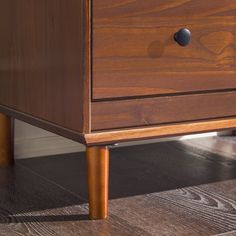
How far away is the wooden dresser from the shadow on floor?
138 mm

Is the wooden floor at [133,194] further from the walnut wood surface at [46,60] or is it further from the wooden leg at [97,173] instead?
the walnut wood surface at [46,60]

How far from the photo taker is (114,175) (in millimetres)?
1245

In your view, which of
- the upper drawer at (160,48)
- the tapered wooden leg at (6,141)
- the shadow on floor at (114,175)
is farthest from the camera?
the tapered wooden leg at (6,141)

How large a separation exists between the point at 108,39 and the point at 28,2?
0.23m

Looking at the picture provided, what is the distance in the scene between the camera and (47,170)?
4.16 ft

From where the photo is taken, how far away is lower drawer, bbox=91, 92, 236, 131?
93 centimetres

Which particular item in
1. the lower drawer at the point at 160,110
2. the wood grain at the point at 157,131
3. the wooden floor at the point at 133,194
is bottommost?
the wooden floor at the point at 133,194

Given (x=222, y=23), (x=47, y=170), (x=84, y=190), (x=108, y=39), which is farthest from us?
(x=47, y=170)

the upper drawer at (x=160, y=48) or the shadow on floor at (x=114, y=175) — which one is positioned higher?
the upper drawer at (x=160, y=48)

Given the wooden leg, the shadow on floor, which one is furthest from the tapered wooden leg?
the wooden leg

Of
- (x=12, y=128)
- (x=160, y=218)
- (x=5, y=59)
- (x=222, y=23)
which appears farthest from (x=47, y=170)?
(x=222, y=23)

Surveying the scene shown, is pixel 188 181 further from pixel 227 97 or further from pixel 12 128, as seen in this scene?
pixel 12 128

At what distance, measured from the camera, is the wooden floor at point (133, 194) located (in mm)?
942

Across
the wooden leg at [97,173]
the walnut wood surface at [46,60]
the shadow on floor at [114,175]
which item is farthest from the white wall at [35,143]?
the wooden leg at [97,173]
